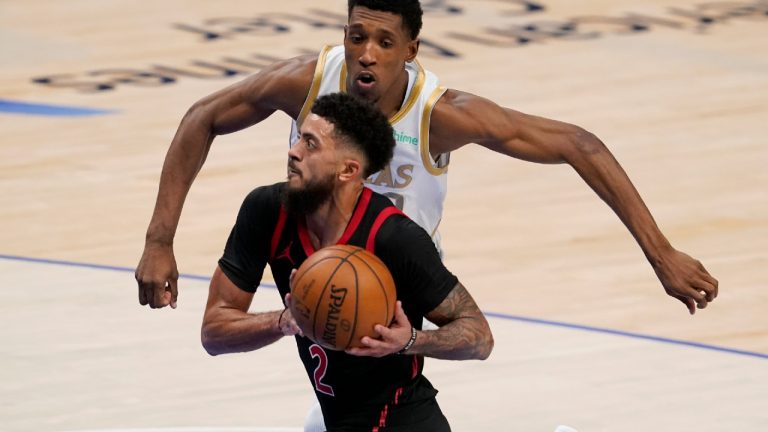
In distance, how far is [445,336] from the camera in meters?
5.66

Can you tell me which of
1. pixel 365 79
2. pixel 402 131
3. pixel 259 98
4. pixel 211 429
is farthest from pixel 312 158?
pixel 211 429

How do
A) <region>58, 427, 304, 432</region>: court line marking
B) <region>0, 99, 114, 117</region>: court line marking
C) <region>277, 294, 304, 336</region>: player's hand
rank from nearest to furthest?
<region>277, 294, 304, 336</region>: player's hand → <region>58, 427, 304, 432</region>: court line marking → <region>0, 99, 114, 117</region>: court line marking

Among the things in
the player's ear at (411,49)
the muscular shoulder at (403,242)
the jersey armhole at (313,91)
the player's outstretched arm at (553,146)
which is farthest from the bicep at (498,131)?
the muscular shoulder at (403,242)

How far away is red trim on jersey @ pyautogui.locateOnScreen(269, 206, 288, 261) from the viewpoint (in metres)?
5.88

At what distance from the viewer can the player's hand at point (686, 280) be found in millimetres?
6438

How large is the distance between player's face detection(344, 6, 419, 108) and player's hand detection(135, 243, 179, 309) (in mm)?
995

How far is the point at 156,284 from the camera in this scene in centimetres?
646

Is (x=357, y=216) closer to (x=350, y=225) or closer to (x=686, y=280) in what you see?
(x=350, y=225)

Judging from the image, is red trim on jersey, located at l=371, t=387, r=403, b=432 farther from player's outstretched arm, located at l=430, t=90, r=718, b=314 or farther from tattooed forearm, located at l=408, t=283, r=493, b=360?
player's outstretched arm, located at l=430, t=90, r=718, b=314

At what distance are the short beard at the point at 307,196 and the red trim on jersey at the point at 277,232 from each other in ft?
0.56

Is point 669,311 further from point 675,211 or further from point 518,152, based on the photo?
point 518,152

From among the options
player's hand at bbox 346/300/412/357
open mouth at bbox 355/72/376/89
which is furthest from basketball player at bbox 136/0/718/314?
player's hand at bbox 346/300/412/357

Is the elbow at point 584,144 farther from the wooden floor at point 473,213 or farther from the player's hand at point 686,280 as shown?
the wooden floor at point 473,213

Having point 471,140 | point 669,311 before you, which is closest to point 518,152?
point 471,140
